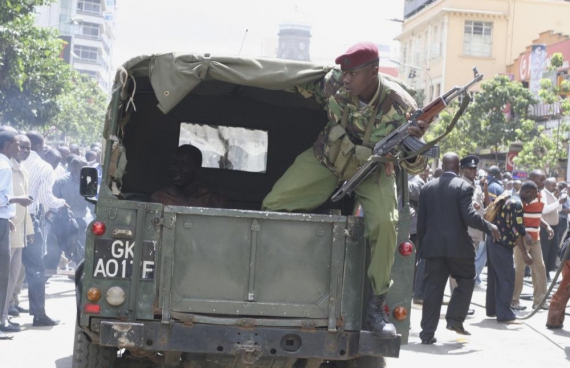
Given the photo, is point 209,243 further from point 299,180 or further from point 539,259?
point 539,259

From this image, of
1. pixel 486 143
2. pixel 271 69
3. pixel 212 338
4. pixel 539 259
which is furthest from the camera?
pixel 486 143

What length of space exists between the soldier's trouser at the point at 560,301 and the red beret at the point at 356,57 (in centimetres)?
618

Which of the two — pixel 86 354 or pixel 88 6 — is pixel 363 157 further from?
pixel 88 6

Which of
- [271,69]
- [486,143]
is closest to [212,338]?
[271,69]

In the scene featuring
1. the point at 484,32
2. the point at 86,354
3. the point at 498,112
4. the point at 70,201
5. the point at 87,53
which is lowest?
the point at 86,354

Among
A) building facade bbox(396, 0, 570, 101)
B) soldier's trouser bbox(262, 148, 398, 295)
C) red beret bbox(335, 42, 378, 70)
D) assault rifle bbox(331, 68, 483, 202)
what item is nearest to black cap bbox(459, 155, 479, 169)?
soldier's trouser bbox(262, 148, 398, 295)

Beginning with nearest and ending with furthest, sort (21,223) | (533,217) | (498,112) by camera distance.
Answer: (21,223), (533,217), (498,112)

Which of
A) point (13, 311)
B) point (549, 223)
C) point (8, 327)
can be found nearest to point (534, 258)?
point (549, 223)

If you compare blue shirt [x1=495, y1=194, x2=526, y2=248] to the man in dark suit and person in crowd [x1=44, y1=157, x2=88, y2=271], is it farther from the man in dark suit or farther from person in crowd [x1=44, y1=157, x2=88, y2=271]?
person in crowd [x1=44, y1=157, x2=88, y2=271]

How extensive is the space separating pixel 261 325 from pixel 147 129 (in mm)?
3073

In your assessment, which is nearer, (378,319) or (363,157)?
(378,319)

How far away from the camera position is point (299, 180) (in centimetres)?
700

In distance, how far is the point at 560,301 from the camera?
1212 centimetres

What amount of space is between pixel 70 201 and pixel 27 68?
1092 cm
